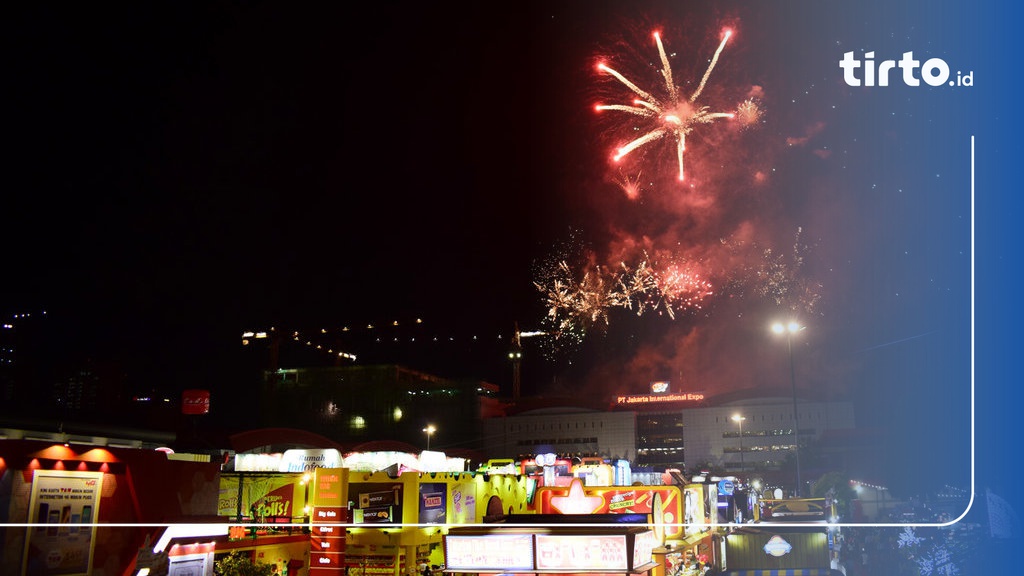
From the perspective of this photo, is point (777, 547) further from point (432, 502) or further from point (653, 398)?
point (653, 398)

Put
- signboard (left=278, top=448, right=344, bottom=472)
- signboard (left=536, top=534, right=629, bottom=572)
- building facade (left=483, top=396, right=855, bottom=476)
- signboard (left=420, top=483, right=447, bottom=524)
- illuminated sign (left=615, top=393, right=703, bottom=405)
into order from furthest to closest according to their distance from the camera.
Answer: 1. illuminated sign (left=615, top=393, right=703, bottom=405)
2. building facade (left=483, top=396, right=855, bottom=476)
3. signboard (left=278, top=448, right=344, bottom=472)
4. signboard (left=420, top=483, right=447, bottom=524)
5. signboard (left=536, top=534, right=629, bottom=572)

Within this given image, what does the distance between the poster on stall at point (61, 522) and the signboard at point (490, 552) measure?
692 cm

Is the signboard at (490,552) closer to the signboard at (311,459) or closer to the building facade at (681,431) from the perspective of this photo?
the signboard at (311,459)

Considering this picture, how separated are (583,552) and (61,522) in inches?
358

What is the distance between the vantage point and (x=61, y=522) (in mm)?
13133

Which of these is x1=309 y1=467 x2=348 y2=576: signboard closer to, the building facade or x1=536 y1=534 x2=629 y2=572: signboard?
x1=536 y1=534 x2=629 y2=572: signboard

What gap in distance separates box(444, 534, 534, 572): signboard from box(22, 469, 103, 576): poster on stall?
6920 millimetres

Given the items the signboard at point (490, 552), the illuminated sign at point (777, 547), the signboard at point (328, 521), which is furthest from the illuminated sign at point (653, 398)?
the signboard at point (490, 552)

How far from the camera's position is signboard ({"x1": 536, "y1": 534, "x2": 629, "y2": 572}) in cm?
1062

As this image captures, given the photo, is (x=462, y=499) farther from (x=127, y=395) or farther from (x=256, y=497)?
(x=127, y=395)

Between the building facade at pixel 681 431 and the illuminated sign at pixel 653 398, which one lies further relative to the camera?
the illuminated sign at pixel 653 398

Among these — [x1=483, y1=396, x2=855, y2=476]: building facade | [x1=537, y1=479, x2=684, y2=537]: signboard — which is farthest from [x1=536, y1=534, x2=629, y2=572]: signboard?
[x1=483, y1=396, x2=855, y2=476]: building facade

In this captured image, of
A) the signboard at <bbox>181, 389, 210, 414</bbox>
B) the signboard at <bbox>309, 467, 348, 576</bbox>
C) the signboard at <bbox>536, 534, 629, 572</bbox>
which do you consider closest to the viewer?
the signboard at <bbox>536, 534, 629, 572</bbox>

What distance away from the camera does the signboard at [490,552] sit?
35.9ft
